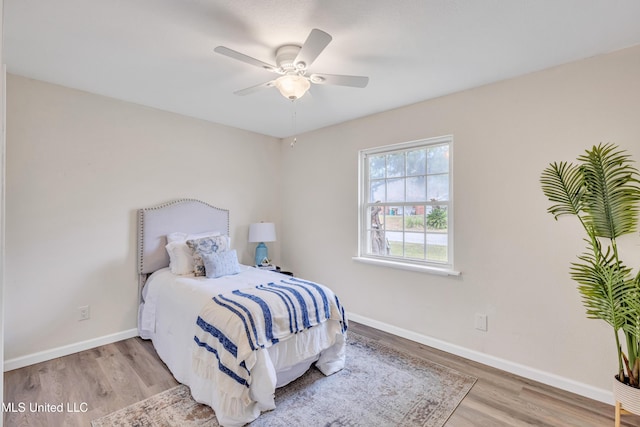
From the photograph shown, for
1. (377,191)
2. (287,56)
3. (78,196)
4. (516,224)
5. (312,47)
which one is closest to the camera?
(312,47)

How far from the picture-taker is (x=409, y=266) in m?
3.09

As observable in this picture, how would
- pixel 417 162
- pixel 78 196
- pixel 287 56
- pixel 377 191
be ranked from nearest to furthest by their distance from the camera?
pixel 287 56 < pixel 78 196 < pixel 417 162 < pixel 377 191

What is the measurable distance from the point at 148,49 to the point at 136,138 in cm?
134

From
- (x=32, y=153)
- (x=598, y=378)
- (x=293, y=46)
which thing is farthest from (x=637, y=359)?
(x=32, y=153)

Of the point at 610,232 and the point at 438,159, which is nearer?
the point at 610,232

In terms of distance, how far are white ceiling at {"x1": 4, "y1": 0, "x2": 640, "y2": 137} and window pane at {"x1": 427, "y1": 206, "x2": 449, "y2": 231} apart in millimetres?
1098

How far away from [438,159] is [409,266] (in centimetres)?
112

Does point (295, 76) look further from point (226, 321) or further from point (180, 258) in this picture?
point (180, 258)

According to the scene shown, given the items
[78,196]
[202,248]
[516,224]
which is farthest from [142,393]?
[516,224]

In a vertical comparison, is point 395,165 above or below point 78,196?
above

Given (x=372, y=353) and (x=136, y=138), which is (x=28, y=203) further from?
(x=372, y=353)

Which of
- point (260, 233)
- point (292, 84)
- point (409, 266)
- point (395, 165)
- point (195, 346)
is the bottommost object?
point (195, 346)

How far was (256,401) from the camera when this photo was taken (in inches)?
77.2

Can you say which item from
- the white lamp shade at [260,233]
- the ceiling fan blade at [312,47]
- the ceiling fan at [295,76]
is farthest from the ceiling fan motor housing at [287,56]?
the white lamp shade at [260,233]
